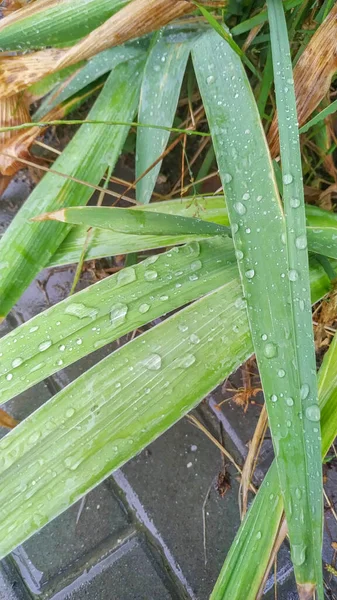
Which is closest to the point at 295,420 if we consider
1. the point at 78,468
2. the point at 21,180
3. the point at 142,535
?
the point at 78,468

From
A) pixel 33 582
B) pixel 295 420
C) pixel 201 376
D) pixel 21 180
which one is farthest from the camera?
pixel 21 180

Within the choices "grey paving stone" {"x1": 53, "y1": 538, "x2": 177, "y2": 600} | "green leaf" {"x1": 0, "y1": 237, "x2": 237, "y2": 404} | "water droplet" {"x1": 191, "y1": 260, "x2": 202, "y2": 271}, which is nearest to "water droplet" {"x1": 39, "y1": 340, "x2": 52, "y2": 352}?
"green leaf" {"x1": 0, "y1": 237, "x2": 237, "y2": 404}

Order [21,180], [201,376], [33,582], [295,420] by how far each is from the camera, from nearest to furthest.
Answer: [295,420] < [201,376] < [33,582] < [21,180]

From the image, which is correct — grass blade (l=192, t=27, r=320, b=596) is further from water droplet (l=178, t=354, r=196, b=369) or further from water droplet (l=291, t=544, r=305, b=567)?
water droplet (l=178, t=354, r=196, b=369)

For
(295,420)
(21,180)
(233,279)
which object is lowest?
(295,420)

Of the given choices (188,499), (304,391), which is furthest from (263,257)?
(188,499)

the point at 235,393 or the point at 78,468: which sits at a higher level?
the point at 78,468

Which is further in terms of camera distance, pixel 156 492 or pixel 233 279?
pixel 156 492

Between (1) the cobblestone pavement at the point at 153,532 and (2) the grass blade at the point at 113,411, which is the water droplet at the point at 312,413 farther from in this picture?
(1) the cobblestone pavement at the point at 153,532

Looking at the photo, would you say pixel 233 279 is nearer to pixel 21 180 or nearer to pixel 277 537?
pixel 277 537
